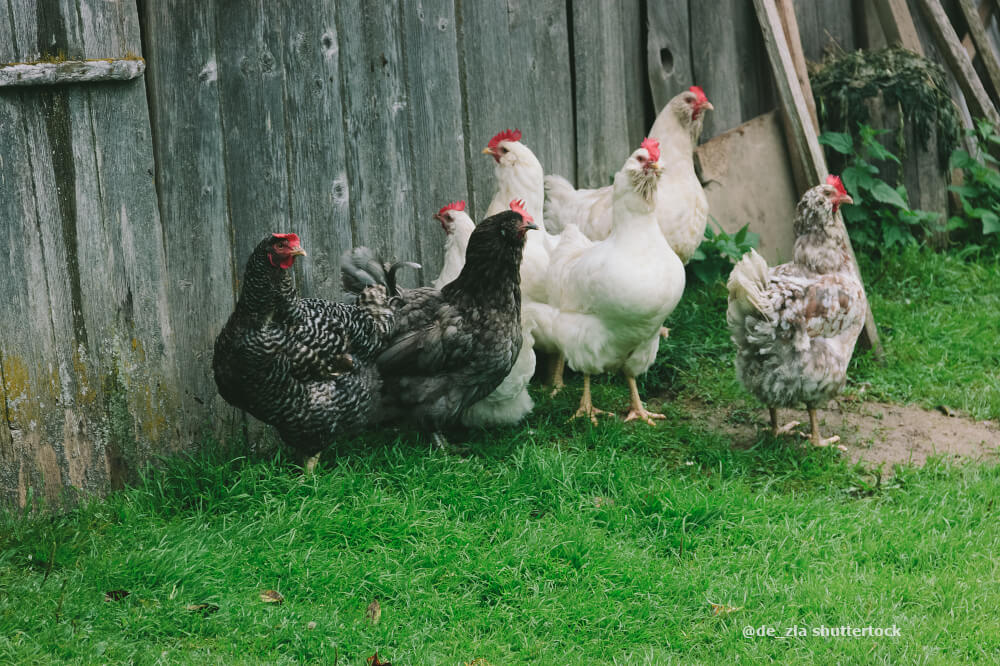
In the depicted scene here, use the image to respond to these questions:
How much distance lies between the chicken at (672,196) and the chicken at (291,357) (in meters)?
2.15

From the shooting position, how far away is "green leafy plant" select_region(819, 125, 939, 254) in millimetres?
7348

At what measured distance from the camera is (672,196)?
6.31m

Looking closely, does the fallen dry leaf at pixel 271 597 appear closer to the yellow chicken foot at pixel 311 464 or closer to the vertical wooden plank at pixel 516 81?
the yellow chicken foot at pixel 311 464

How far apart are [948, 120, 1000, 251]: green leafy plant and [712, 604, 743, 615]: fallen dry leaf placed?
197 inches

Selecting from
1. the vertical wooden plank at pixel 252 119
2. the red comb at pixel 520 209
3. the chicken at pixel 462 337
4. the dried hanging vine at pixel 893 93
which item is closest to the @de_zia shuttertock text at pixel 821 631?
the chicken at pixel 462 337

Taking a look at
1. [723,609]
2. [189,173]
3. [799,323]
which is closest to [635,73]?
[799,323]

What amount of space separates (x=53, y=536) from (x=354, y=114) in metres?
2.54

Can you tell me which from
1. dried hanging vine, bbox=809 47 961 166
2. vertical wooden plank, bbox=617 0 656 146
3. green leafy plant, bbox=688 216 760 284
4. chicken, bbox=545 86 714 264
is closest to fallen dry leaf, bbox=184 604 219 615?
chicken, bbox=545 86 714 264

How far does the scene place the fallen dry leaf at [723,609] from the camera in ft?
12.4

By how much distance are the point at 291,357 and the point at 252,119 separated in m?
1.24

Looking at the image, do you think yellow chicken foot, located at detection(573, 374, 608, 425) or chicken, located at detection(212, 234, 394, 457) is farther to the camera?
yellow chicken foot, located at detection(573, 374, 608, 425)

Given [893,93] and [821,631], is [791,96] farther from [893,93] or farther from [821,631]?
[821,631]

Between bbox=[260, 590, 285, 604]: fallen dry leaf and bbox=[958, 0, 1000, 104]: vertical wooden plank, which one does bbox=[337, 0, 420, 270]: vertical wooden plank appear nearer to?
bbox=[260, 590, 285, 604]: fallen dry leaf

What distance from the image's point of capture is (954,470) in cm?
493
